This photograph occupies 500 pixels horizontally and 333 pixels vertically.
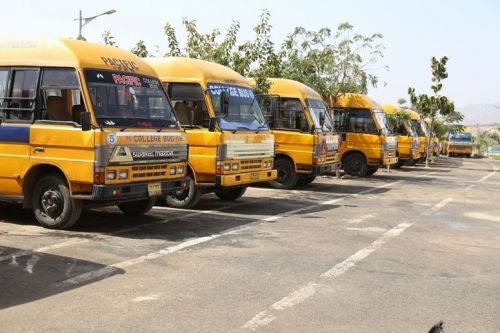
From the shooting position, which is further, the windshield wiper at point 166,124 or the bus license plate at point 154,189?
the windshield wiper at point 166,124

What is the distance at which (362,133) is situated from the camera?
20.3m

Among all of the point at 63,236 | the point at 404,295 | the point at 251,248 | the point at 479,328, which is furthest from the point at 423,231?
the point at 63,236

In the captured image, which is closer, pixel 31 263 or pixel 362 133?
pixel 31 263

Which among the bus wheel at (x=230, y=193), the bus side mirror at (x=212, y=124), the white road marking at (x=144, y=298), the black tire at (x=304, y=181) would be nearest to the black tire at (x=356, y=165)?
the black tire at (x=304, y=181)

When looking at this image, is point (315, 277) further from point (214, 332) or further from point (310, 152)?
point (310, 152)

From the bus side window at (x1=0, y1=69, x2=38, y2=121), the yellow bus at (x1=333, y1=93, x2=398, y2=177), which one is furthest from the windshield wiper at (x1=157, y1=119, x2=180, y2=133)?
the yellow bus at (x1=333, y1=93, x2=398, y2=177)

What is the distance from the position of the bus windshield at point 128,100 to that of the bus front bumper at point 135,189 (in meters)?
0.87

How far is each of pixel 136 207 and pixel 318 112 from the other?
23.3 ft

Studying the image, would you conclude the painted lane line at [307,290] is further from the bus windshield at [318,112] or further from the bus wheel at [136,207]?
the bus windshield at [318,112]

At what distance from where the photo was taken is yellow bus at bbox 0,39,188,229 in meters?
8.18

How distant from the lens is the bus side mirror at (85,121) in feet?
26.4

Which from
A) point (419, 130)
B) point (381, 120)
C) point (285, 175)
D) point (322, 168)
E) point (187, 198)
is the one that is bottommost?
point (187, 198)

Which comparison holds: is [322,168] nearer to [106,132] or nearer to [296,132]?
[296,132]

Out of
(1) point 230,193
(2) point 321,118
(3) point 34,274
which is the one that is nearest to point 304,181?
(2) point 321,118
